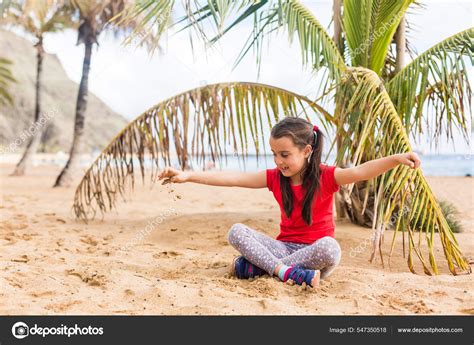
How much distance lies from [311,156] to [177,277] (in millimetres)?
1169

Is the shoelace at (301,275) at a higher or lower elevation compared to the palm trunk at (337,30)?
lower

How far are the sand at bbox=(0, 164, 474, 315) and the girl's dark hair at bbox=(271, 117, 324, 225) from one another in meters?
0.50

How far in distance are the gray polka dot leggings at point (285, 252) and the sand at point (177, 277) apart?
0.12m

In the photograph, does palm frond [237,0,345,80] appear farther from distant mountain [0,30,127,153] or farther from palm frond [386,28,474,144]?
distant mountain [0,30,127,153]

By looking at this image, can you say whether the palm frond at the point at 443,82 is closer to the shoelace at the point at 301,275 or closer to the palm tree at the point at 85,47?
the shoelace at the point at 301,275

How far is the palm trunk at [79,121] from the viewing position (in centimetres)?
1172

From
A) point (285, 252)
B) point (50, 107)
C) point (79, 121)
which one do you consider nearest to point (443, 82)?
point (285, 252)

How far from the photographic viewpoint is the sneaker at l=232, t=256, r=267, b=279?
3.44 meters

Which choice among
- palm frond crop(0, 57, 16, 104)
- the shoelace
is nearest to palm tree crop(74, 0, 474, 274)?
the shoelace

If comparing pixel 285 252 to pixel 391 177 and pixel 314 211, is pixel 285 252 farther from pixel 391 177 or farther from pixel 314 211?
pixel 391 177

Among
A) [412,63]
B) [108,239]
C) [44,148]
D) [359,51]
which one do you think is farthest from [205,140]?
[44,148]

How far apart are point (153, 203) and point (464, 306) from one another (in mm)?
6604

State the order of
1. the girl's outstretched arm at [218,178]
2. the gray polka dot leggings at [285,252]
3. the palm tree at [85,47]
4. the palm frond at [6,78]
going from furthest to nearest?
the palm frond at [6,78], the palm tree at [85,47], the girl's outstretched arm at [218,178], the gray polka dot leggings at [285,252]

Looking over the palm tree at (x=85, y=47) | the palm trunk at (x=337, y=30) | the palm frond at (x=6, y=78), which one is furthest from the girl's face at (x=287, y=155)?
the palm frond at (x=6, y=78)
